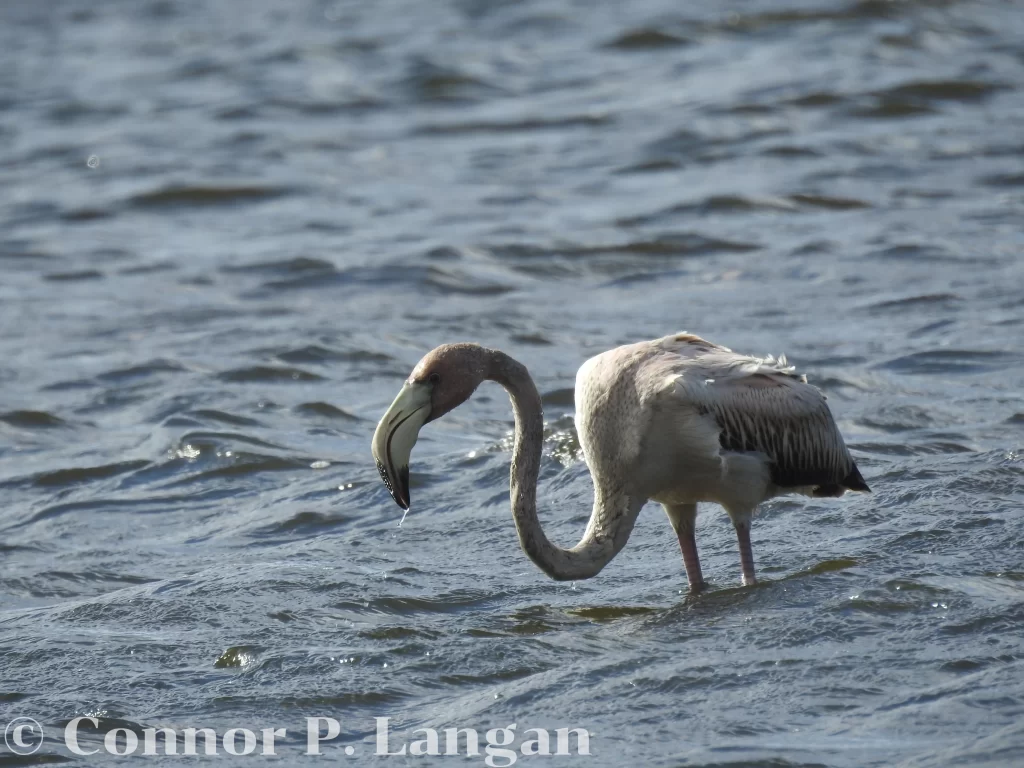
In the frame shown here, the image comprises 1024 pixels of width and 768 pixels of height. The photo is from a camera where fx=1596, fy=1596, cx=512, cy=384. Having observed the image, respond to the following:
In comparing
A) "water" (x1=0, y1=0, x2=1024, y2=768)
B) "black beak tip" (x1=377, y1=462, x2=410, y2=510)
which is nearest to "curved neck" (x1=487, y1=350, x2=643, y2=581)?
"water" (x1=0, y1=0, x2=1024, y2=768)

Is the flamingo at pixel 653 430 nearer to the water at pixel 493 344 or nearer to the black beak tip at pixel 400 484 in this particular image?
the black beak tip at pixel 400 484

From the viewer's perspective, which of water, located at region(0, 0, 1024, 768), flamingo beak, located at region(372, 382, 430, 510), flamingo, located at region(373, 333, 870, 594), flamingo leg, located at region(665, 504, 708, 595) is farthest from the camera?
flamingo leg, located at region(665, 504, 708, 595)

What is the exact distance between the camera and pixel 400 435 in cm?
591

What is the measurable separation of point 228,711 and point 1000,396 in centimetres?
540

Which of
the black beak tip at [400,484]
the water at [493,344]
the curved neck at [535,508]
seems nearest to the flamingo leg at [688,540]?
the water at [493,344]

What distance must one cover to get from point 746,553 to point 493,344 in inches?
207

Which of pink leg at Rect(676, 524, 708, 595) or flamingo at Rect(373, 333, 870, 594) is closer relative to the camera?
flamingo at Rect(373, 333, 870, 594)

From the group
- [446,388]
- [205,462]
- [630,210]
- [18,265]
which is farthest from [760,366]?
[18,265]

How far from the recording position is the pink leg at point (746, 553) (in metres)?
6.61

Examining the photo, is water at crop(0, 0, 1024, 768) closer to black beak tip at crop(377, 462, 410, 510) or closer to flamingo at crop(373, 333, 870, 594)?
flamingo at crop(373, 333, 870, 594)

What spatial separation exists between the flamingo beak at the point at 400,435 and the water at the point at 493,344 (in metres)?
0.74

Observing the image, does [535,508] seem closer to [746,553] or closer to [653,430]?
[653,430]

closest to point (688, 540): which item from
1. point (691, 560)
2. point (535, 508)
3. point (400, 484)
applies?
point (691, 560)

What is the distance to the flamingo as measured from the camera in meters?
6.17
